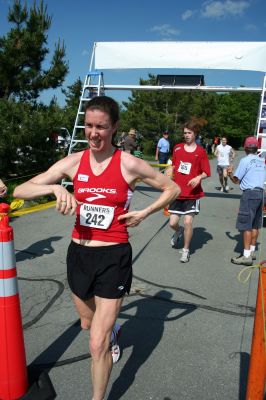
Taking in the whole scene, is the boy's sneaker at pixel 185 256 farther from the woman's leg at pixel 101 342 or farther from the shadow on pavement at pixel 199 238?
the woman's leg at pixel 101 342

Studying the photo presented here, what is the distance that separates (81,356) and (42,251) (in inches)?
121

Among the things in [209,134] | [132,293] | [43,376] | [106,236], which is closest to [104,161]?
[106,236]

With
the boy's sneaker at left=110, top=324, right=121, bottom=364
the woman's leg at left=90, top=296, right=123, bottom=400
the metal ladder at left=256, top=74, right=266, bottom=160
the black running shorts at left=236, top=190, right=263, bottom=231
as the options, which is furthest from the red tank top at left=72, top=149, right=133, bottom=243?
the metal ladder at left=256, top=74, right=266, bottom=160

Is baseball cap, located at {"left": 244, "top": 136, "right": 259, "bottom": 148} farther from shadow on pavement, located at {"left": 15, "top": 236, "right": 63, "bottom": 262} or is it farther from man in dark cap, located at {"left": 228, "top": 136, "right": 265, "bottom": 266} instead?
shadow on pavement, located at {"left": 15, "top": 236, "right": 63, "bottom": 262}

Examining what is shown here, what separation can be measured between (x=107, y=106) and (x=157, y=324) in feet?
7.61

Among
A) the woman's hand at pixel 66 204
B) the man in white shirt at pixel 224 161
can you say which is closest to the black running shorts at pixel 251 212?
the woman's hand at pixel 66 204

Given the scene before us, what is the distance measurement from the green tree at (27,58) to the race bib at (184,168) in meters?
6.71

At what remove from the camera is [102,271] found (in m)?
2.54

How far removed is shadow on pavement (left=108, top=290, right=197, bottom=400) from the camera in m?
3.00

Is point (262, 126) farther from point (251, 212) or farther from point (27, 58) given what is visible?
point (27, 58)

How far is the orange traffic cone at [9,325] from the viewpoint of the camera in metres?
2.56

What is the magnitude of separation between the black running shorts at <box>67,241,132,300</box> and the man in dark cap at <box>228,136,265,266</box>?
146 inches

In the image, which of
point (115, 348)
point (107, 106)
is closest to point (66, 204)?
point (107, 106)

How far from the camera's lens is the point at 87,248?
103 inches
